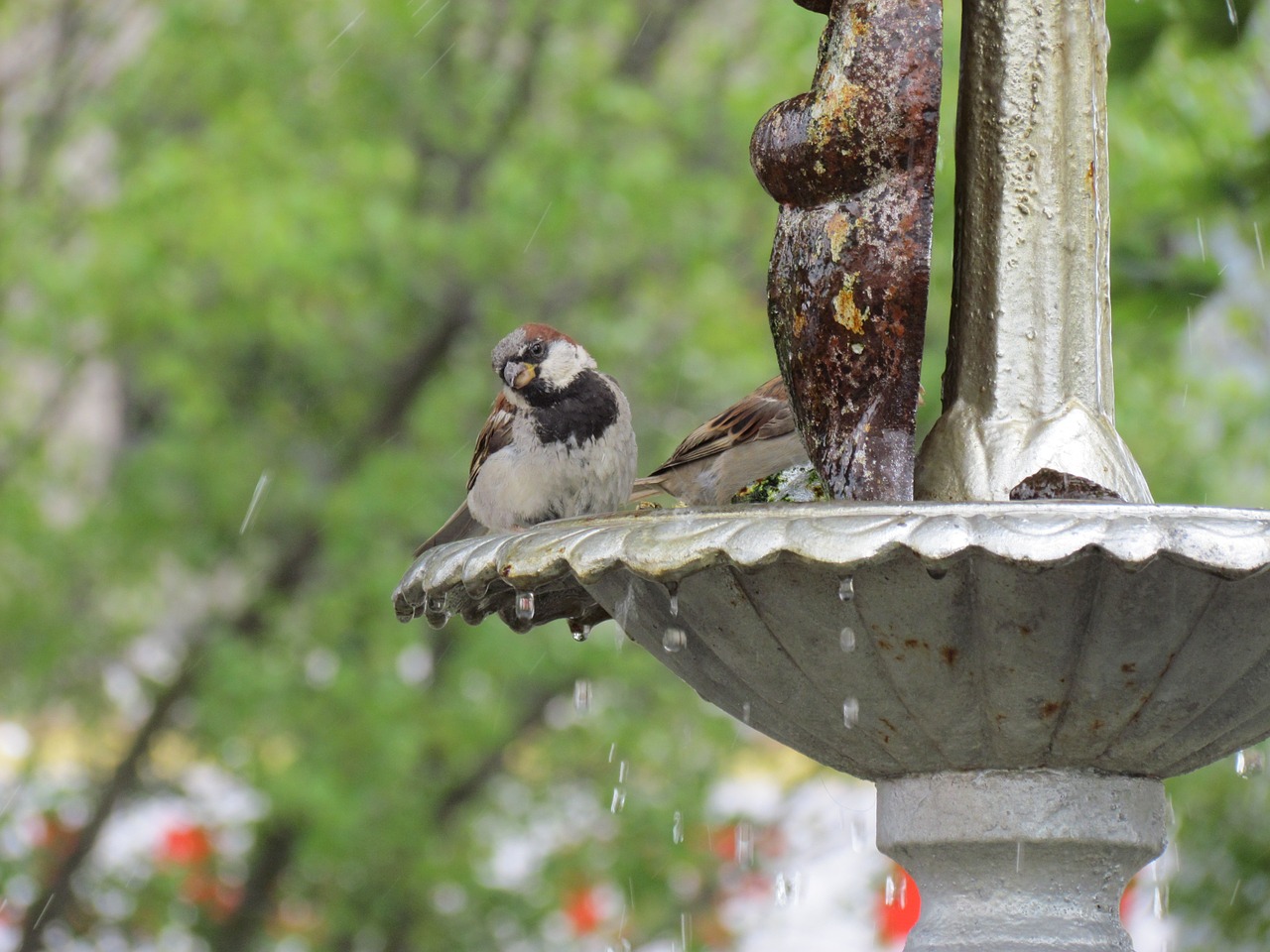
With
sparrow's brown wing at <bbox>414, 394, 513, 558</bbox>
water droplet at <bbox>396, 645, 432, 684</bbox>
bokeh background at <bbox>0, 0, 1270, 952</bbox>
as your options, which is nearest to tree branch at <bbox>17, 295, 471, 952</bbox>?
bokeh background at <bbox>0, 0, 1270, 952</bbox>

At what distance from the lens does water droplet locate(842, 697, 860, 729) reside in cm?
204

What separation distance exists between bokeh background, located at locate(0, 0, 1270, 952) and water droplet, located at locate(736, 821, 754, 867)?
2cm

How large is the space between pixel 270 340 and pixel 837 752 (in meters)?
5.82

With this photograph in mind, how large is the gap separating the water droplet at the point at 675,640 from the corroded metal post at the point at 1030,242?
1.46ft

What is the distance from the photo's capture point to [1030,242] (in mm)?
2340

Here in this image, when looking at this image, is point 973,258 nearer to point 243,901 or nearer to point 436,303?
point 436,303

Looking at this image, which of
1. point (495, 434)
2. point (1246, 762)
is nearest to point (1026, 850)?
point (1246, 762)

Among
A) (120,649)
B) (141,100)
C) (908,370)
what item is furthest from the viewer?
(141,100)

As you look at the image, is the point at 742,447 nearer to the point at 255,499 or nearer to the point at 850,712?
the point at 850,712

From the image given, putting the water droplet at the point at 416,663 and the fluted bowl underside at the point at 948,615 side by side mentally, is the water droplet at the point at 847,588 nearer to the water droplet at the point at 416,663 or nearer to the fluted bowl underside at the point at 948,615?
the fluted bowl underside at the point at 948,615

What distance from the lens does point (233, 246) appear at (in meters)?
6.55

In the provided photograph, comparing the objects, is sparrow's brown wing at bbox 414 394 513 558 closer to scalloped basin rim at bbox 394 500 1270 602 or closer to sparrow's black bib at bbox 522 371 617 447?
sparrow's black bib at bbox 522 371 617 447

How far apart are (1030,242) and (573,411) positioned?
1.46 meters

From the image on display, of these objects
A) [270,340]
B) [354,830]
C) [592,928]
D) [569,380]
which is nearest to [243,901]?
[354,830]
